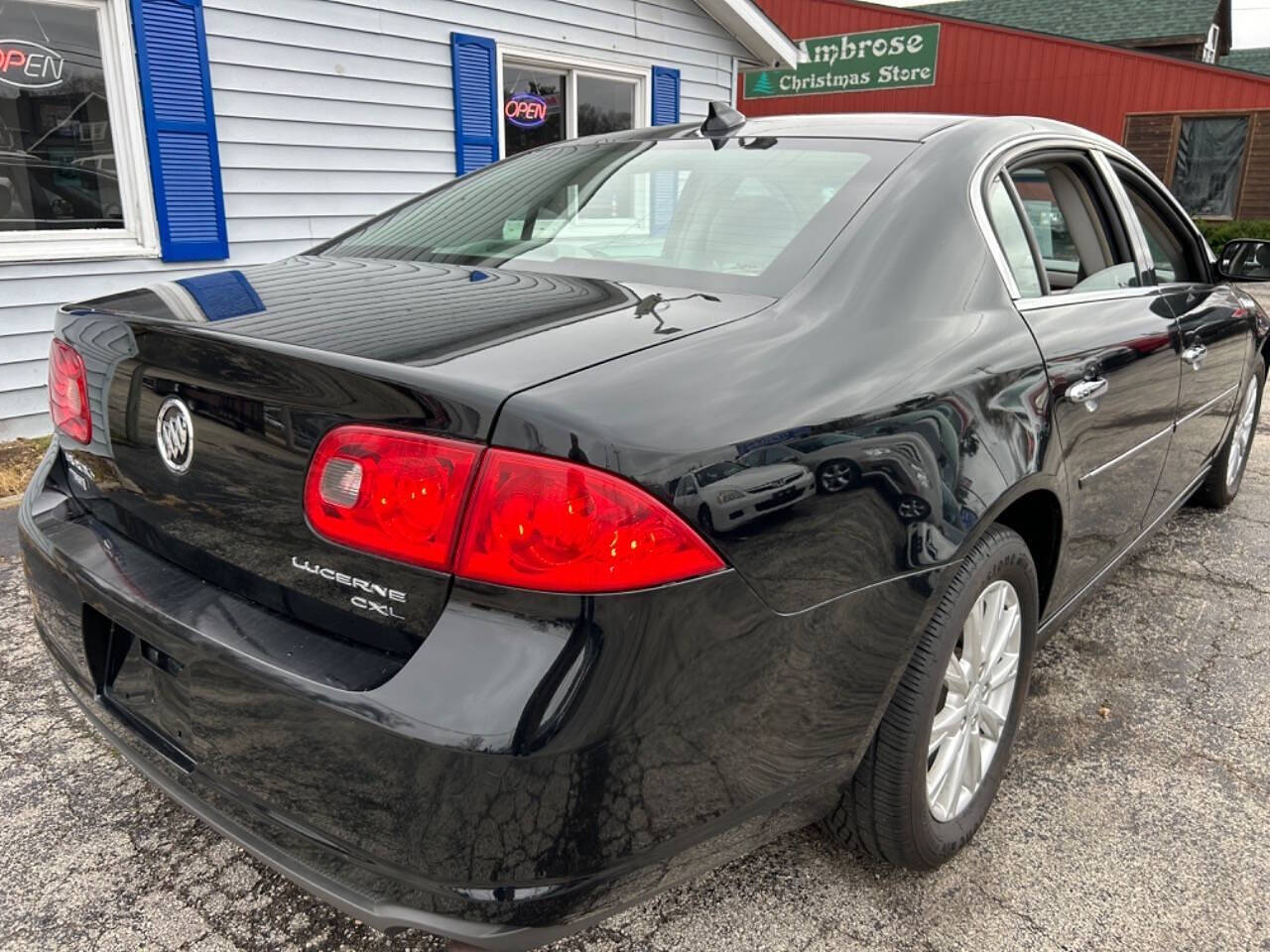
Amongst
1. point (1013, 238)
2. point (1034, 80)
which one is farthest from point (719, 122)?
point (1034, 80)

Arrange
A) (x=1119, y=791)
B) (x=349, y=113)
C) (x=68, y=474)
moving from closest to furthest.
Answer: (x=68, y=474) < (x=1119, y=791) < (x=349, y=113)

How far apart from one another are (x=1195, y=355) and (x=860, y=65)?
2118 centimetres

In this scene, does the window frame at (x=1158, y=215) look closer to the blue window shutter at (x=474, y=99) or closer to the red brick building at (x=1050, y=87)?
the blue window shutter at (x=474, y=99)

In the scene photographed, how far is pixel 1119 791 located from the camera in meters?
2.30

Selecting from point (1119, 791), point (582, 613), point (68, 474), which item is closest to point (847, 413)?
point (582, 613)

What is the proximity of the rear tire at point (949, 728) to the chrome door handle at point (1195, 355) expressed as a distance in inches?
48.9

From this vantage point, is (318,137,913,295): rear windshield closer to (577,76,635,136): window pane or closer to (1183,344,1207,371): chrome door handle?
(1183,344,1207,371): chrome door handle

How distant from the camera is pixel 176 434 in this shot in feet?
5.16

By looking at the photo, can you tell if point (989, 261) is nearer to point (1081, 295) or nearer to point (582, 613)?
point (1081, 295)

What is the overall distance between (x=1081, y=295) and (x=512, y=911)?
1957mm

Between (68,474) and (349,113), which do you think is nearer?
(68,474)

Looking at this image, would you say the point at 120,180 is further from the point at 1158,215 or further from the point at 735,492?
the point at 735,492

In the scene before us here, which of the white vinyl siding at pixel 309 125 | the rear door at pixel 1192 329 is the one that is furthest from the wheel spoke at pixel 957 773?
the white vinyl siding at pixel 309 125

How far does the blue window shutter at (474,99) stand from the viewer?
22.9 ft
